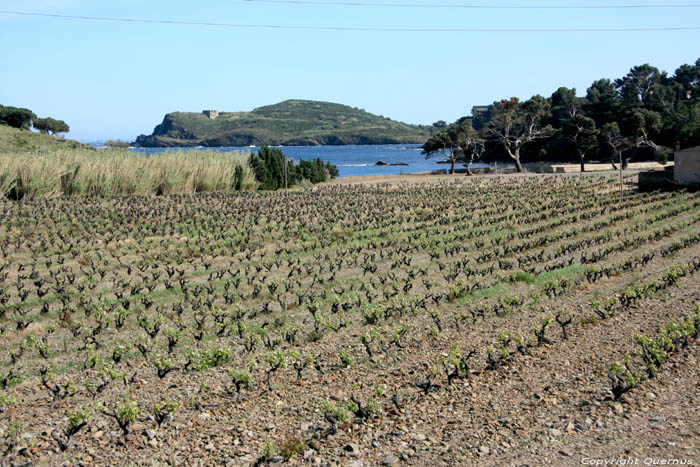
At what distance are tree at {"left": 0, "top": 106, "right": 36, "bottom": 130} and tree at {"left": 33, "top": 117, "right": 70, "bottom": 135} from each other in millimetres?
3864

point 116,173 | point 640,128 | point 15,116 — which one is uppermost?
point 15,116

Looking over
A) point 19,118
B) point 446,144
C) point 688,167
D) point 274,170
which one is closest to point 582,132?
point 446,144

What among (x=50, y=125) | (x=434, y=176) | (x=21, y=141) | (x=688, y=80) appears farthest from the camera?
(x=688, y=80)

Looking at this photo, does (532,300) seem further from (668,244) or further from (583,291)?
(668,244)

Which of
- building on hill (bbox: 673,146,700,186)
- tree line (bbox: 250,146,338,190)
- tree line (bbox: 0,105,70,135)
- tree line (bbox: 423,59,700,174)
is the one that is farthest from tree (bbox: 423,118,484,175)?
tree line (bbox: 0,105,70,135)

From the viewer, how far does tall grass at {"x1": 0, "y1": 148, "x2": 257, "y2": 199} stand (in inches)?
1061

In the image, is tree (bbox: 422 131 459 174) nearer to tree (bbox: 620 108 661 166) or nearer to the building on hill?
tree (bbox: 620 108 661 166)

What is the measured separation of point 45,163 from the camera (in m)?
27.7

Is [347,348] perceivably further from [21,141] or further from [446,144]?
[21,141]

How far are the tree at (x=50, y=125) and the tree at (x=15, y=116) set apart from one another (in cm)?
386

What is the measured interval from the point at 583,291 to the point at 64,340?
8674 millimetres

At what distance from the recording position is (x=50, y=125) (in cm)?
8419

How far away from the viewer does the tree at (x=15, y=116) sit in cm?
7591

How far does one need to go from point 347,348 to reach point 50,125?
A: 87.6 metres
